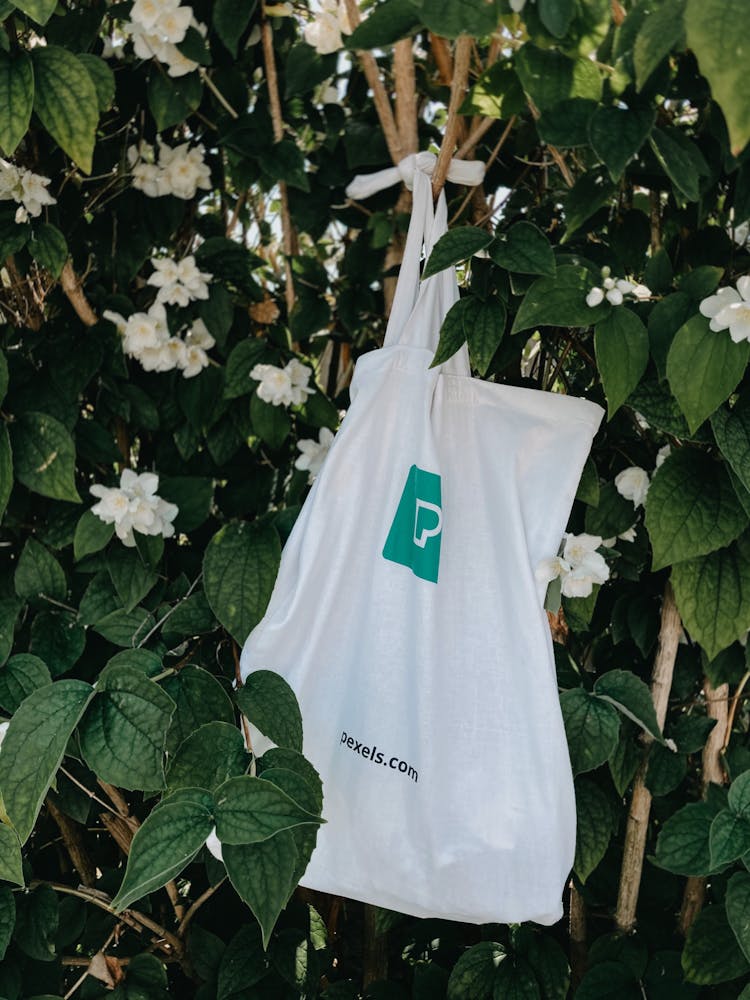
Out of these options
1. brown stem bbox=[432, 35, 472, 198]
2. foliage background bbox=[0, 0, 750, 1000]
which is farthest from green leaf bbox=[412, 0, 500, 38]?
brown stem bbox=[432, 35, 472, 198]

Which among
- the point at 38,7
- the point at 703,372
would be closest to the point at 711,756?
the point at 703,372

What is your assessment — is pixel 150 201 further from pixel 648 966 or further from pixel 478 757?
pixel 648 966

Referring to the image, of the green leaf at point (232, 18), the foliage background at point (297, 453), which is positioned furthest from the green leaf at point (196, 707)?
the green leaf at point (232, 18)

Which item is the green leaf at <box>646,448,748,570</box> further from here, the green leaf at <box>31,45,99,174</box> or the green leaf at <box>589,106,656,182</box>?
the green leaf at <box>31,45,99,174</box>

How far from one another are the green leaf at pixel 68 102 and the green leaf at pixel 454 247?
43 cm

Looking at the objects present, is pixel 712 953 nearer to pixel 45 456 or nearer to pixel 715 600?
pixel 715 600

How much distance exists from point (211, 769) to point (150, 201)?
100 cm

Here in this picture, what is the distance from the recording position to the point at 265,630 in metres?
1.28

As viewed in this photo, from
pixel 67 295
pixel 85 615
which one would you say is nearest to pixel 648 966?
pixel 85 615

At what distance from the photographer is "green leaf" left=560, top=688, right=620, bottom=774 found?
4.24 ft

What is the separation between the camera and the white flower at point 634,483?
1.42 m

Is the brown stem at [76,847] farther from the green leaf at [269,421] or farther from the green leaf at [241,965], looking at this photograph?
A: the green leaf at [269,421]

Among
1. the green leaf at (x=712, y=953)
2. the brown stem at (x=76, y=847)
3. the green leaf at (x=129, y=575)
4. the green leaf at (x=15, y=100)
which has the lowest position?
the brown stem at (x=76, y=847)

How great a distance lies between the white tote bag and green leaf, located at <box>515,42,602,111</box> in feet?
1.04
